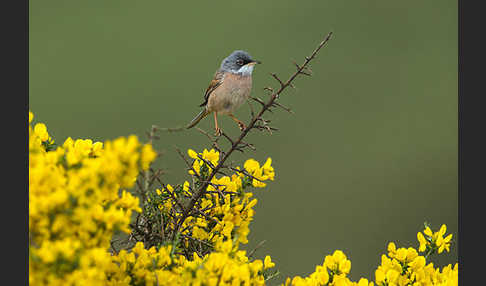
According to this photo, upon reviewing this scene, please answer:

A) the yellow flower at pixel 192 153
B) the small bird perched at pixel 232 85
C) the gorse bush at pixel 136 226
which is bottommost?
the gorse bush at pixel 136 226

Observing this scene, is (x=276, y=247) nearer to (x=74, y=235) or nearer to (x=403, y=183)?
(x=403, y=183)

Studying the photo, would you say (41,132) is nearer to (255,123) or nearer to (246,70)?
(255,123)

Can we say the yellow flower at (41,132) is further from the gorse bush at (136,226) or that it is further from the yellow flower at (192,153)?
the yellow flower at (192,153)

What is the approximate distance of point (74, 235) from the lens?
2271 millimetres

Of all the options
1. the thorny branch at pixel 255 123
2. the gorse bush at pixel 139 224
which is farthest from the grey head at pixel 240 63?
the thorny branch at pixel 255 123

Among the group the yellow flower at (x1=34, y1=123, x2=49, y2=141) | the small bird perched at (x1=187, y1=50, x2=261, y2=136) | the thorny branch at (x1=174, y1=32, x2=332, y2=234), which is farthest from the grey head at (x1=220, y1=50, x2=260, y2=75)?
the yellow flower at (x1=34, y1=123, x2=49, y2=141)

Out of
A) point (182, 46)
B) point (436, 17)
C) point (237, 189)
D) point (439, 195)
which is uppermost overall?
point (436, 17)

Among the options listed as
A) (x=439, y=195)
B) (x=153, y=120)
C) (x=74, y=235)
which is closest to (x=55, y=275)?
(x=74, y=235)

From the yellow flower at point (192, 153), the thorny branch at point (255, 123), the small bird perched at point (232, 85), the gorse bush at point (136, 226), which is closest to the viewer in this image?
the gorse bush at point (136, 226)

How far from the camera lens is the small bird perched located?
4613mm

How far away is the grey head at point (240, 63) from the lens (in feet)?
15.3

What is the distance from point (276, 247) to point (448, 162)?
20.4 feet

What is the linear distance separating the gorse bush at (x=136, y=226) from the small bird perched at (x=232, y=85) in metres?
1.34

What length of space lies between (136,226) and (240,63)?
7.08 feet
